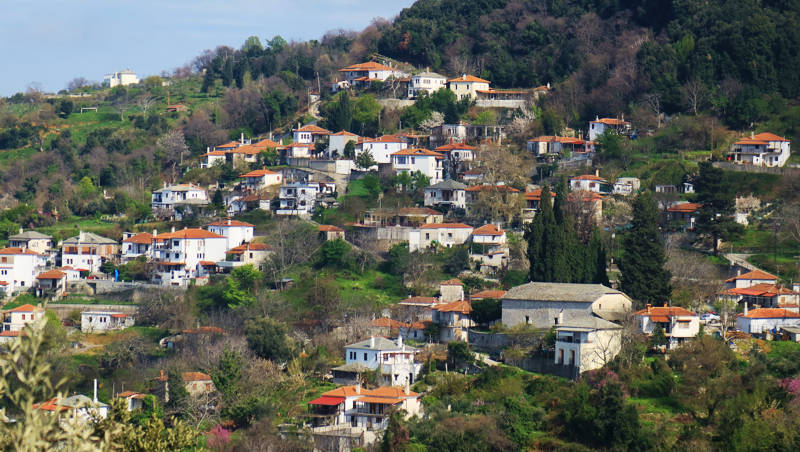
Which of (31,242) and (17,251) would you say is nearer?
(17,251)

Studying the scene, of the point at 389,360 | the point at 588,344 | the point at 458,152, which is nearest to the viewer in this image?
the point at 588,344

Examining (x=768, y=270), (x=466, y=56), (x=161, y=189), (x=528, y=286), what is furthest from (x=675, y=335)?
(x=466, y=56)

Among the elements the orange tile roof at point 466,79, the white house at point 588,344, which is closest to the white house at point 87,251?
the orange tile roof at point 466,79

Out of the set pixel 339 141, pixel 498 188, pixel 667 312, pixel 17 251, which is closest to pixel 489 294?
pixel 667 312

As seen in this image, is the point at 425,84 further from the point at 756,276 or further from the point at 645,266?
the point at 645,266

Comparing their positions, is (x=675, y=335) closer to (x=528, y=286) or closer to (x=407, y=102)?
(x=528, y=286)
